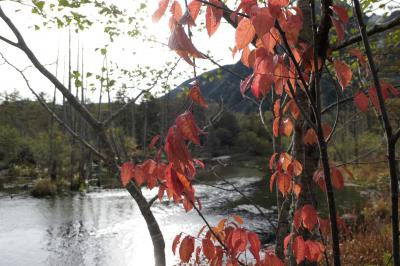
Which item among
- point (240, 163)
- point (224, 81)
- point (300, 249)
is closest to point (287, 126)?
point (300, 249)

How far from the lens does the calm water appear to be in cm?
922

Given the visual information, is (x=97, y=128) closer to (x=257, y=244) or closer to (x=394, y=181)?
(x=257, y=244)

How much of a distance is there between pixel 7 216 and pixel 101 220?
11.0 ft

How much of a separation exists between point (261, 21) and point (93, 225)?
12289 mm

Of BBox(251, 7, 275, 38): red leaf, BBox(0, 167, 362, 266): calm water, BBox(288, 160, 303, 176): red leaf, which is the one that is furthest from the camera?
BBox(0, 167, 362, 266): calm water

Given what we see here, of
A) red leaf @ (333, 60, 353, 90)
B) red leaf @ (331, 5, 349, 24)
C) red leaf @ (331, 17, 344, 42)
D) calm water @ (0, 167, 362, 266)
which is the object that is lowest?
calm water @ (0, 167, 362, 266)

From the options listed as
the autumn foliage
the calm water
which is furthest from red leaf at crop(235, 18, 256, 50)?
the calm water

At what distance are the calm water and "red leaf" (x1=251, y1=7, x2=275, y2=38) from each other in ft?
27.5

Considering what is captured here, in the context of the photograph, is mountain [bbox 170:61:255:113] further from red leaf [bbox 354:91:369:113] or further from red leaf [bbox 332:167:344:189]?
red leaf [bbox 332:167:344:189]

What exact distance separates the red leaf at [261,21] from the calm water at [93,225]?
8376 mm

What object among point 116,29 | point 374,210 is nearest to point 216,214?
point 374,210

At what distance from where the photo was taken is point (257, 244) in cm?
166

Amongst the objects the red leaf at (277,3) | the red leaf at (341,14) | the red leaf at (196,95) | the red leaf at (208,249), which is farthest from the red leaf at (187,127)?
the red leaf at (208,249)

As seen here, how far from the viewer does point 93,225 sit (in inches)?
476
